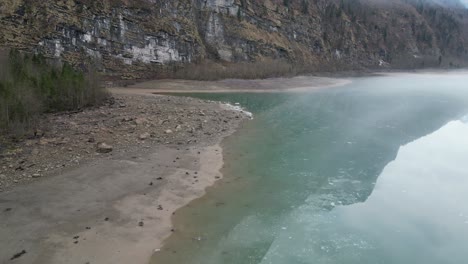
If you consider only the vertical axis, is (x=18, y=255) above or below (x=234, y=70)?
below

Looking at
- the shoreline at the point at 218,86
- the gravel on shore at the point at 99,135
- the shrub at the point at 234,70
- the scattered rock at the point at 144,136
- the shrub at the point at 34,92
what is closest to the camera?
the gravel on shore at the point at 99,135

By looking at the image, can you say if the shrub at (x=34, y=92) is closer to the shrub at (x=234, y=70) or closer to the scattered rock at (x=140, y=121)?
the scattered rock at (x=140, y=121)

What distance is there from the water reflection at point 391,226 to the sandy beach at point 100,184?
4.99 metres

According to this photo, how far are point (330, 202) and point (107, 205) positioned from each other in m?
9.67

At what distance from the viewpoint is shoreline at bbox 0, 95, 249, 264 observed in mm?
11844

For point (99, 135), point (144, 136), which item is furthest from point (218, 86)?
point (99, 135)

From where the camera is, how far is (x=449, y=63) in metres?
171

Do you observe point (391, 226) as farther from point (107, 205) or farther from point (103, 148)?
point (103, 148)

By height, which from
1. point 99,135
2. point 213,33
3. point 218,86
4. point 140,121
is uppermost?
point 213,33

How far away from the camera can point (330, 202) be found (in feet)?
54.6

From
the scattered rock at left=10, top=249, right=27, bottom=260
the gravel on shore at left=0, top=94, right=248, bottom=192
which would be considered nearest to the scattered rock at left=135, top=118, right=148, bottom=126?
the gravel on shore at left=0, top=94, right=248, bottom=192

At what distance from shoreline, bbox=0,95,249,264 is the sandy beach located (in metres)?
0.03

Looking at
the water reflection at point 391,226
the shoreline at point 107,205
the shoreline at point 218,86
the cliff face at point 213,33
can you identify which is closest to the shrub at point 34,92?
the shoreline at point 107,205

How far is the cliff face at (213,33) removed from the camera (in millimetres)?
61562
